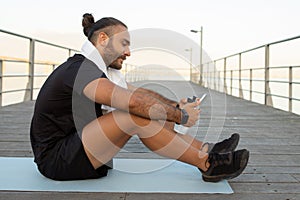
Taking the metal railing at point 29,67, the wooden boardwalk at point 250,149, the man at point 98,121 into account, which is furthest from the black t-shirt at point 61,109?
the metal railing at point 29,67

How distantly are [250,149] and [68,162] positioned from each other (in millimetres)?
1164

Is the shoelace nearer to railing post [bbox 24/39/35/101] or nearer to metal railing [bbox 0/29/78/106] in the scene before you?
metal railing [bbox 0/29/78/106]

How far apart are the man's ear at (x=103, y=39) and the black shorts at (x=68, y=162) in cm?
36

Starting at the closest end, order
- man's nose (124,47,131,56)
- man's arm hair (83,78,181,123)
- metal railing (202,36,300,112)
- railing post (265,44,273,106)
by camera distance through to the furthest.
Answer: man's arm hair (83,78,181,123)
man's nose (124,47,131,56)
metal railing (202,36,300,112)
railing post (265,44,273,106)

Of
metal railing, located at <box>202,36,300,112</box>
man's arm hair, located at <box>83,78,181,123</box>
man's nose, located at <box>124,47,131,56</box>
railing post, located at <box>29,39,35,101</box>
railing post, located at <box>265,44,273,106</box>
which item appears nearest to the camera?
man's arm hair, located at <box>83,78,181,123</box>

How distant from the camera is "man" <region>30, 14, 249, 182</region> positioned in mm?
1178

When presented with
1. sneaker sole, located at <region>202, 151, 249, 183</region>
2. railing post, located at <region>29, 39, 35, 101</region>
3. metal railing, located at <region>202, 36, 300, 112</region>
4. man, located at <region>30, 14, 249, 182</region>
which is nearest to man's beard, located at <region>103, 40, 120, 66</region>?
man, located at <region>30, 14, 249, 182</region>

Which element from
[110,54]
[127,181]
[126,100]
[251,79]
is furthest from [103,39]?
[251,79]

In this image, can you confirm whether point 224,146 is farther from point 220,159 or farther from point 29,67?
point 29,67

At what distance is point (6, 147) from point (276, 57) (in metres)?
3.95

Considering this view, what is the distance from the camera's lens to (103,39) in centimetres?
131

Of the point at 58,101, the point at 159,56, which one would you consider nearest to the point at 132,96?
the point at 58,101

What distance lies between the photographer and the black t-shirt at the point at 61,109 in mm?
1206

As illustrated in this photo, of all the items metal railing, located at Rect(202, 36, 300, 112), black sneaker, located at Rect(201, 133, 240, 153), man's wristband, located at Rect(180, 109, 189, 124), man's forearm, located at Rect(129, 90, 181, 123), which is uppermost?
metal railing, located at Rect(202, 36, 300, 112)
